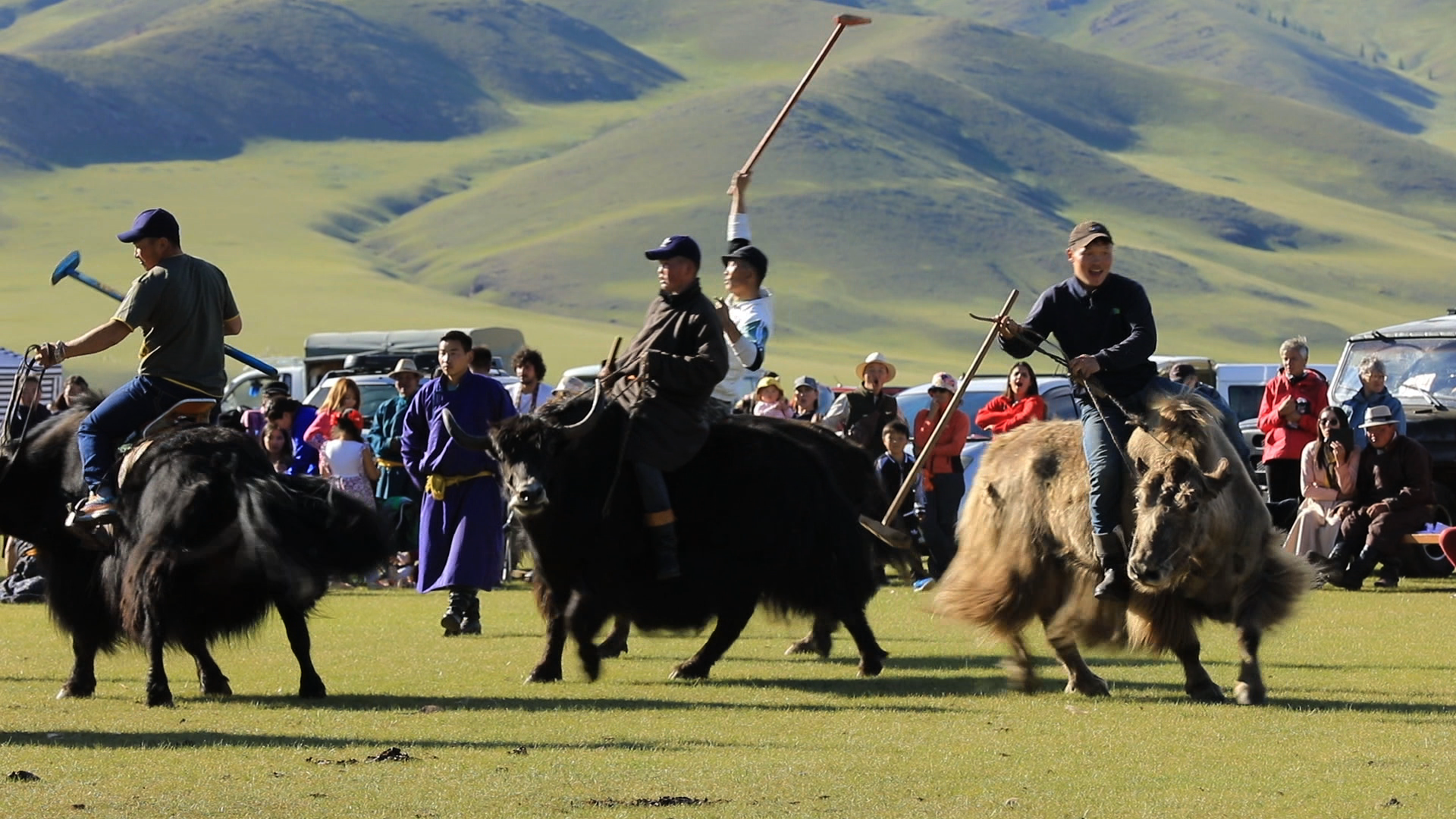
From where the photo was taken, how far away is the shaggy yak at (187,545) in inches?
359

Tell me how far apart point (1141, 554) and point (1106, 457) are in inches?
21.5

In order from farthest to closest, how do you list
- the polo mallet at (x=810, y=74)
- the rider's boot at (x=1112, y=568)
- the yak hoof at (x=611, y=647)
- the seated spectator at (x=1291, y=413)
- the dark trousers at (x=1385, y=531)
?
the seated spectator at (x=1291, y=413), the dark trousers at (x=1385, y=531), the polo mallet at (x=810, y=74), the yak hoof at (x=611, y=647), the rider's boot at (x=1112, y=568)

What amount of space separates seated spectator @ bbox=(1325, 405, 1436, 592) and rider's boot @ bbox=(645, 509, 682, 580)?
7.84 meters

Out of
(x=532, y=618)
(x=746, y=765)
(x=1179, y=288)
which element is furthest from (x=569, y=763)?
(x=1179, y=288)

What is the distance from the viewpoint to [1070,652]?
939cm

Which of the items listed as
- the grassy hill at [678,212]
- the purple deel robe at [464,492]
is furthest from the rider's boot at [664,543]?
the grassy hill at [678,212]

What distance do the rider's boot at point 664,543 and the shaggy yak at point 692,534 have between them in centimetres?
7

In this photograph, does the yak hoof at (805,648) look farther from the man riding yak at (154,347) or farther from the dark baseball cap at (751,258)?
the man riding yak at (154,347)

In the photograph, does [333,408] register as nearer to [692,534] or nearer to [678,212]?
[692,534]

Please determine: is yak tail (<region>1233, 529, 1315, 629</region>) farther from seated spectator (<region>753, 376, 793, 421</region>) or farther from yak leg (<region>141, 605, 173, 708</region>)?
seated spectator (<region>753, 376, 793, 421</region>)

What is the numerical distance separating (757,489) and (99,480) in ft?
10.1

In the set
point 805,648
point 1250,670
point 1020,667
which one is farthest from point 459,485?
point 1250,670

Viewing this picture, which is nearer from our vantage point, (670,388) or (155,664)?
(155,664)

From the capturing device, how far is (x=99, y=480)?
9266 mm
